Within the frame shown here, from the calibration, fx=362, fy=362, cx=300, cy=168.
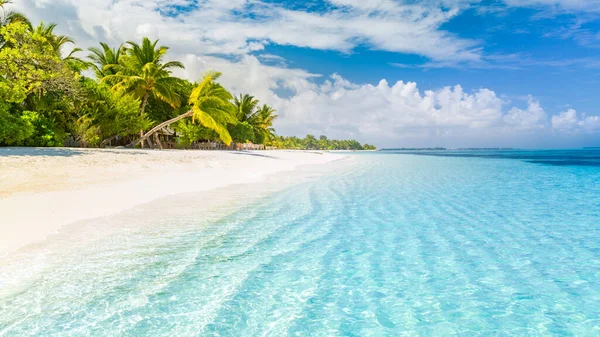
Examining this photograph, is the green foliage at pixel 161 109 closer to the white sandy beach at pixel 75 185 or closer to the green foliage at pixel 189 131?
the green foliage at pixel 189 131

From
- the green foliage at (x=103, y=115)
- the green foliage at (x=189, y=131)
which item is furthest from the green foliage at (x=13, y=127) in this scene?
the green foliage at (x=189, y=131)

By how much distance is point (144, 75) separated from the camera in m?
28.5

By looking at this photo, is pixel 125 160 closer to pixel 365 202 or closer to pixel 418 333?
pixel 365 202

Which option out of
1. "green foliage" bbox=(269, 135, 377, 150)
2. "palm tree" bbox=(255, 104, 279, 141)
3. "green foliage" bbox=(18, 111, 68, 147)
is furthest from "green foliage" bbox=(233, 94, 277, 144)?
"green foliage" bbox=(269, 135, 377, 150)

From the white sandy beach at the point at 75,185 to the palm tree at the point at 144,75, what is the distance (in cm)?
1296

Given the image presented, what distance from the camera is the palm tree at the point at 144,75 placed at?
28734mm

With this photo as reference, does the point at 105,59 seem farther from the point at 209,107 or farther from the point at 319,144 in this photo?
the point at 319,144

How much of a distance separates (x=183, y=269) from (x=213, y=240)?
1383mm

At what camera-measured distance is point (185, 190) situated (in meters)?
11.7

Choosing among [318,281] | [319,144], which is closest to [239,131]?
[318,281]

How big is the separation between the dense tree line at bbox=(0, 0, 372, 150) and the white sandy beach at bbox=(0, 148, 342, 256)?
11.4 ft

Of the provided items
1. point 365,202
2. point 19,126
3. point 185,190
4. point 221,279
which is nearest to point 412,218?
point 365,202

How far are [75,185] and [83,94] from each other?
13950 mm

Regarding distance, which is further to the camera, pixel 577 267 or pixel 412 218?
pixel 412 218
